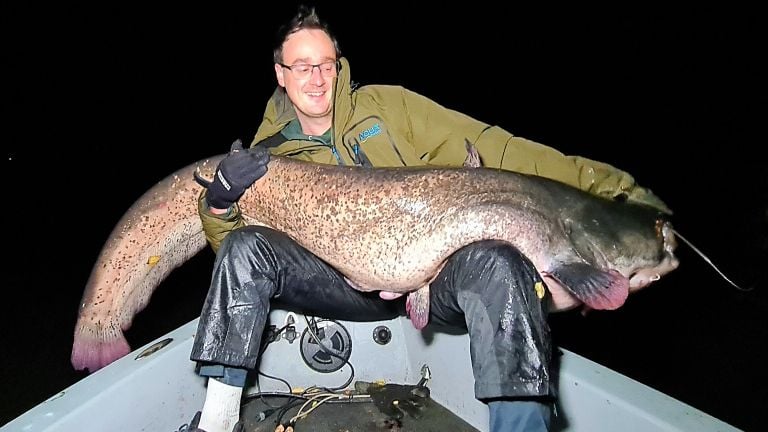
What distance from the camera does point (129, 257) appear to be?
2836mm

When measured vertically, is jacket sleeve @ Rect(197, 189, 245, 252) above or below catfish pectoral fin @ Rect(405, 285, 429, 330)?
above

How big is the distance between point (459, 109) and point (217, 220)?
26199 mm

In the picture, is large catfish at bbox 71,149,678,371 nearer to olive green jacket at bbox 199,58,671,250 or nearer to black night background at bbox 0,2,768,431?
olive green jacket at bbox 199,58,671,250

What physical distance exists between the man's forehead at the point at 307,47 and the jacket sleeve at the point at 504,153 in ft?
1.60

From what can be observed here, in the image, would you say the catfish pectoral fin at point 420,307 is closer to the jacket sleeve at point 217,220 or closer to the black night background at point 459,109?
the jacket sleeve at point 217,220

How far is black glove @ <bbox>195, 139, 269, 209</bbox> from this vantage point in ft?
8.34

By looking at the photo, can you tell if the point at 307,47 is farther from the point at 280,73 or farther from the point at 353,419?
the point at 353,419

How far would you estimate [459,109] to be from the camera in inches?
1099

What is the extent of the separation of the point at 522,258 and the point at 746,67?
29212 millimetres

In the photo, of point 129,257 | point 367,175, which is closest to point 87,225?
point 129,257

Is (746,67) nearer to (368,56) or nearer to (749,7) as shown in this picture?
(749,7)

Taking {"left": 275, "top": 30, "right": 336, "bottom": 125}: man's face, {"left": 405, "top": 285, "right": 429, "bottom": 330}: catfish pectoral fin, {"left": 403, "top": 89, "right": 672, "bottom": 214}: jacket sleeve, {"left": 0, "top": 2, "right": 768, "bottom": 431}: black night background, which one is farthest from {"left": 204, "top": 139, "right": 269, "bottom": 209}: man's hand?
{"left": 0, "top": 2, "right": 768, "bottom": 431}: black night background

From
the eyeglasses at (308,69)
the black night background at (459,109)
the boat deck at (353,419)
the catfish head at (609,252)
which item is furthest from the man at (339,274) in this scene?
the black night background at (459,109)

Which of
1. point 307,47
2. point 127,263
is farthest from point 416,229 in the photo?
point 127,263
